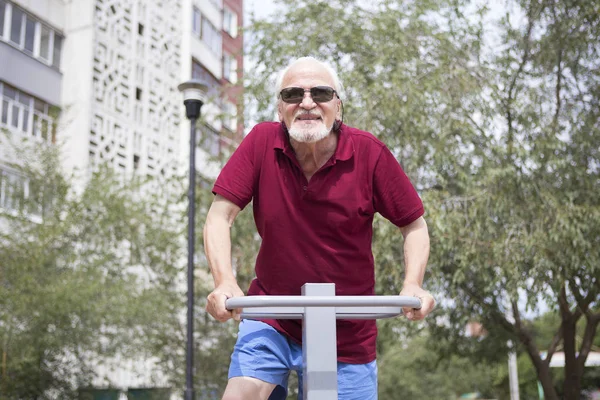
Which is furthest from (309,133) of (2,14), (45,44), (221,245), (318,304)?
(45,44)

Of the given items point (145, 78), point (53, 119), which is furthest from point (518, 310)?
point (145, 78)

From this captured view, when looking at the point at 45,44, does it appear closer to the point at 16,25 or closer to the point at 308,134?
the point at 16,25

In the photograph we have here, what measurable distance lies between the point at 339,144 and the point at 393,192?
0.27 m

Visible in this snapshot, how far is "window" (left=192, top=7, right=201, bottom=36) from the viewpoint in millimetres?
29531

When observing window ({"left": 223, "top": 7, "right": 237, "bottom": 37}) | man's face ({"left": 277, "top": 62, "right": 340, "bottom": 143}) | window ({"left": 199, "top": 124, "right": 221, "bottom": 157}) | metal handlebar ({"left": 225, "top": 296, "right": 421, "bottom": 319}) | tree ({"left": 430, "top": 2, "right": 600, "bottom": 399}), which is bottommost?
metal handlebar ({"left": 225, "top": 296, "right": 421, "bottom": 319})

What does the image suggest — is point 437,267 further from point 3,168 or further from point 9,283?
point 3,168

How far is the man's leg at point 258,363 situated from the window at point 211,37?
28.8 m

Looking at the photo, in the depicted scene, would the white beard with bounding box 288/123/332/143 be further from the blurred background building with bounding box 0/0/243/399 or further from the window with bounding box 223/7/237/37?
the window with bounding box 223/7/237/37

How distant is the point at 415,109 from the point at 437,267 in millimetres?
2242

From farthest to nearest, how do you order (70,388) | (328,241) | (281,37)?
(70,388) < (281,37) < (328,241)

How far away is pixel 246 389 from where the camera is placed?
2498 mm

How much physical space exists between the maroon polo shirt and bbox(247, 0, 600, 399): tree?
7.10 meters

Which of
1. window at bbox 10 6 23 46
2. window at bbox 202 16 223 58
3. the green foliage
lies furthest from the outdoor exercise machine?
window at bbox 202 16 223 58

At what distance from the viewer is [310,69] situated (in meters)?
2.79
